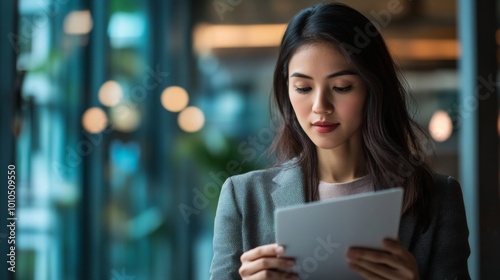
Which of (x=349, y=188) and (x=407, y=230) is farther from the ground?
(x=349, y=188)

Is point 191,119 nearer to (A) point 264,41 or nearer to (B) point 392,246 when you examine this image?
(A) point 264,41

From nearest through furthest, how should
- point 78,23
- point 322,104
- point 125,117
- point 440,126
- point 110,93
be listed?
1. point 322,104
2. point 78,23
3. point 110,93
4. point 125,117
5. point 440,126

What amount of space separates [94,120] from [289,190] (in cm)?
244

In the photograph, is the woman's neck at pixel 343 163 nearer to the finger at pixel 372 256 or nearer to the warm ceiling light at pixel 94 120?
the finger at pixel 372 256

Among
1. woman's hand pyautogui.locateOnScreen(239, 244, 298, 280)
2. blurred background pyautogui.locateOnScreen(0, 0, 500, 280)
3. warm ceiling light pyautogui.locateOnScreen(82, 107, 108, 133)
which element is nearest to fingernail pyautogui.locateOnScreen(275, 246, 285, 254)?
woman's hand pyautogui.locateOnScreen(239, 244, 298, 280)

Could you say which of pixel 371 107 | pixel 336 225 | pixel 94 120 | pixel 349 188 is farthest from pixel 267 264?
pixel 94 120

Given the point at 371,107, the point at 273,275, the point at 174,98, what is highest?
the point at 174,98

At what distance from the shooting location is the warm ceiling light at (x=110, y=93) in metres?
4.17

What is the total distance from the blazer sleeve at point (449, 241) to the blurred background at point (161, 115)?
1799mm

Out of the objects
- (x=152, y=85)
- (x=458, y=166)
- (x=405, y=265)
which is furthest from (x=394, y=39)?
(x=405, y=265)

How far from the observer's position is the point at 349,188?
1843mm

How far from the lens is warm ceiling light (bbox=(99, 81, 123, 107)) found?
4168 millimetres

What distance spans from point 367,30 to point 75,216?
2641mm

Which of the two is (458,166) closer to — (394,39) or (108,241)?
(394,39)
